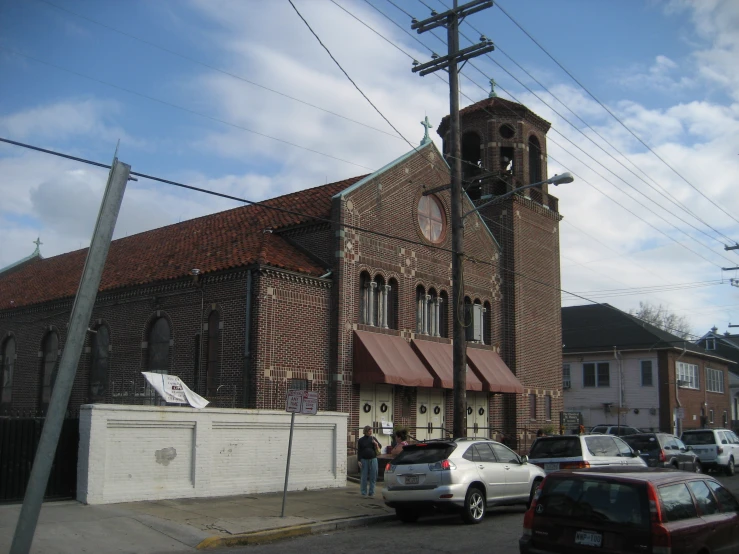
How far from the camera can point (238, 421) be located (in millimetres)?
17859

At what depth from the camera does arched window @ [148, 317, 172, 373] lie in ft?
80.5

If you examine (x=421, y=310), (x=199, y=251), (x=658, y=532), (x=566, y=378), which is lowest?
(x=658, y=532)

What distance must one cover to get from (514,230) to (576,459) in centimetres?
1520

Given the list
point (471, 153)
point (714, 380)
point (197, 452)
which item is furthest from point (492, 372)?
point (714, 380)

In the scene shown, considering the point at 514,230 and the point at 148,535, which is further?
the point at 514,230

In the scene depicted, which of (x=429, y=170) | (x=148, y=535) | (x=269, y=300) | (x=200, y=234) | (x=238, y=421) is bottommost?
(x=148, y=535)

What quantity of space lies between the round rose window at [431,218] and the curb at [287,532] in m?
13.8

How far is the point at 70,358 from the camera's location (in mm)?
10133

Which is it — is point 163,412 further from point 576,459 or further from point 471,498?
point 576,459

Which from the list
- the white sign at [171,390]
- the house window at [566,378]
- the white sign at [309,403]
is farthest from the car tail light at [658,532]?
the house window at [566,378]

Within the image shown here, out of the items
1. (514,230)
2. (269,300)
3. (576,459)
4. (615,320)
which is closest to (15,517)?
(269,300)

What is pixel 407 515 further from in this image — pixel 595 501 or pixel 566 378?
pixel 566 378

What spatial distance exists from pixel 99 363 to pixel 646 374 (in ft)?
109

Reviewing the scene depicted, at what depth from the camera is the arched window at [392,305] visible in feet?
85.1
